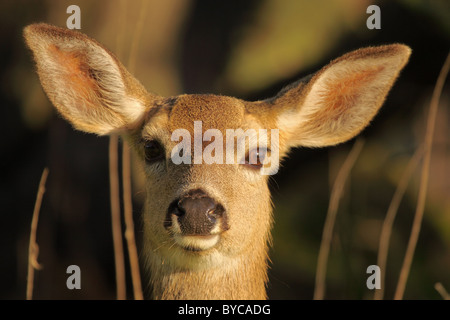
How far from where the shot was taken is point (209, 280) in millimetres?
4797

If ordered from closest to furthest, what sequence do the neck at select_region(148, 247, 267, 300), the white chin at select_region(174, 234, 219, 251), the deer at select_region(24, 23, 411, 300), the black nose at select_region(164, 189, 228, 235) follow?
the black nose at select_region(164, 189, 228, 235) < the white chin at select_region(174, 234, 219, 251) < the deer at select_region(24, 23, 411, 300) < the neck at select_region(148, 247, 267, 300)

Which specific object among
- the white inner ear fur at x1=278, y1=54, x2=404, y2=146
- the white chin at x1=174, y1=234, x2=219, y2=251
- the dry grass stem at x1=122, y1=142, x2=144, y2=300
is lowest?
the white chin at x1=174, y1=234, x2=219, y2=251

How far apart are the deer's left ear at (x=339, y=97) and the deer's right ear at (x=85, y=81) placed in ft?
3.54

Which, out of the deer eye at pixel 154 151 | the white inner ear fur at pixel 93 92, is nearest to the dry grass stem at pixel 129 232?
the white inner ear fur at pixel 93 92

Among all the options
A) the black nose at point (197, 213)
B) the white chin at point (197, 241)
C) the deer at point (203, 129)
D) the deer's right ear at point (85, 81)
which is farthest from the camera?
the deer's right ear at point (85, 81)

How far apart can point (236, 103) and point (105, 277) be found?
409cm

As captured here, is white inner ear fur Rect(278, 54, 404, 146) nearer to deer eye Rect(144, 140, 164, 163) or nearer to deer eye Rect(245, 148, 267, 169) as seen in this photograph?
deer eye Rect(245, 148, 267, 169)

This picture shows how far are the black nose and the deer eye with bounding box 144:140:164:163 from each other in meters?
0.62

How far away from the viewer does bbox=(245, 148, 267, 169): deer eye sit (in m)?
4.84

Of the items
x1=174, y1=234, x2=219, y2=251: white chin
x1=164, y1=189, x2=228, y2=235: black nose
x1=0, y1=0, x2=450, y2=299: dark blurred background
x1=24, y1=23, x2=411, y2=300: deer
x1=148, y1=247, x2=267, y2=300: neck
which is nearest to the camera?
x1=164, y1=189, x2=228, y2=235: black nose

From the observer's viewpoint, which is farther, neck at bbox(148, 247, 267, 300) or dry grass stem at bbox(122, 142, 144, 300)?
dry grass stem at bbox(122, 142, 144, 300)

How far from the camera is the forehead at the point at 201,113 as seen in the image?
15.8 feet

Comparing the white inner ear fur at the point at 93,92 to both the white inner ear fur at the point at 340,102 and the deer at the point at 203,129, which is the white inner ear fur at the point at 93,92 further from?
the white inner ear fur at the point at 340,102

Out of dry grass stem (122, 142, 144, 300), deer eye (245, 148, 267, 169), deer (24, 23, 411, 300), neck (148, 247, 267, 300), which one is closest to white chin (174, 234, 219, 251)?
deer (24, 23, 411, 300)
